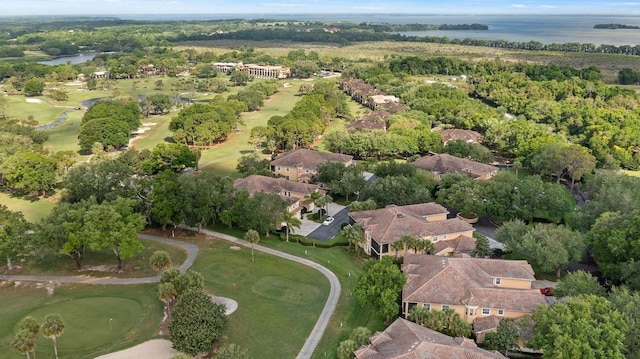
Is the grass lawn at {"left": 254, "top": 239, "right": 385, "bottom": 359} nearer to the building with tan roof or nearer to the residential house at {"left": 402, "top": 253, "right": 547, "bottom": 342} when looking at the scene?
the residential house at {"left": 402, "top": 253, "right": 547, "bottom": 342}

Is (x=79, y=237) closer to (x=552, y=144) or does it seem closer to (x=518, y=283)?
(x=518, y=283)

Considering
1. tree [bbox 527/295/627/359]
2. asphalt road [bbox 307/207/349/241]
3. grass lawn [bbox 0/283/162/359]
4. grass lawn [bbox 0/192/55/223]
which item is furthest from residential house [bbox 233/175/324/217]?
tree [bbox 527/295/627/359]

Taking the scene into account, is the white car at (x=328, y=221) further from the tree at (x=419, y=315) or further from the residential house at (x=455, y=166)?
the tree at (x=419, y=315)

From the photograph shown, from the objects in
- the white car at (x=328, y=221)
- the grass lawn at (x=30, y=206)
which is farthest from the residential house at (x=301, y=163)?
the grass lawn at (x=30, y=206)

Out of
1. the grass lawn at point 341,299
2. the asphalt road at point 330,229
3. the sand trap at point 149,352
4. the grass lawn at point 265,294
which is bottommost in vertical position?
the sand trap at point 149,352

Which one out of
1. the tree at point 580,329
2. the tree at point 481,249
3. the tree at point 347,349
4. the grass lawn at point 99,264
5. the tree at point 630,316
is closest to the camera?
the tree at point 580,329

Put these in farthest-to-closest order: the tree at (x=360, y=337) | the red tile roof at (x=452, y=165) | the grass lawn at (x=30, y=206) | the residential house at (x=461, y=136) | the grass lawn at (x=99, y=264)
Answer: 1. the residential house at (x=461, y=136)
2. the red tile roof at (x=452, y=165)
3. the grass lawn at (x=30, y=206)
4. the grass lawn at (x=99, y=264)
5. the tree at (x=360, y=337)

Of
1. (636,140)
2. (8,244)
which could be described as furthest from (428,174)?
(8,244)
